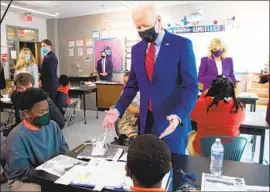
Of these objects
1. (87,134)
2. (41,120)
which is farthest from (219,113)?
(87,134)

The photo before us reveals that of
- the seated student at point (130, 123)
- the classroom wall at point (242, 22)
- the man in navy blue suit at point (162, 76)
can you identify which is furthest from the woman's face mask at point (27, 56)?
the classroom wall at point (242, 22)

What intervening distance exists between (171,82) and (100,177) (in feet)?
2.01

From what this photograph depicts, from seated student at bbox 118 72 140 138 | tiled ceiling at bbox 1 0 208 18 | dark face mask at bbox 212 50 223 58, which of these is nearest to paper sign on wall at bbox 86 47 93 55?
tiled ceiling at bbox 1 0 208 18

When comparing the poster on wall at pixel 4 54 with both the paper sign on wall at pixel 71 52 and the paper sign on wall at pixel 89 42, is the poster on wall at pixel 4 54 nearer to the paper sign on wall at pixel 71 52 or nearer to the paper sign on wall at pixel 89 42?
the paper sign on wall at pixel 71 52

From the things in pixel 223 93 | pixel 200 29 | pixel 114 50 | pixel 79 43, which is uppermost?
pixel 200 29

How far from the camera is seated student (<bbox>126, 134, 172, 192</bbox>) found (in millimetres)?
720

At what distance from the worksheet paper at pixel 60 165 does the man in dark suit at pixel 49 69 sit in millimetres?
3242

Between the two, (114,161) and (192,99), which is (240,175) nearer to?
(192,99)

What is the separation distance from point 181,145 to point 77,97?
13.2 feet

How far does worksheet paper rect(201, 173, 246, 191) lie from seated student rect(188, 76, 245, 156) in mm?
935

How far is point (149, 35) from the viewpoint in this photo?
132 cm

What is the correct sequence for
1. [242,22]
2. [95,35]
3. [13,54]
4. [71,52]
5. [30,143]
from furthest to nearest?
[71,52]
[95,35]
[13,54]
[242,22]
[30,143]

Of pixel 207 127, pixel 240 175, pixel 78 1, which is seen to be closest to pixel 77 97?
pixel 78 1

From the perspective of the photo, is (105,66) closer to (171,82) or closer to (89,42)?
(89,42)
